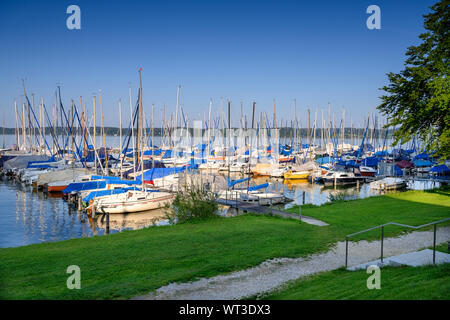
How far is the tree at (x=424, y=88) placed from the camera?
22.0 m

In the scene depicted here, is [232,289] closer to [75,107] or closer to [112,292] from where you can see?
[112,292]

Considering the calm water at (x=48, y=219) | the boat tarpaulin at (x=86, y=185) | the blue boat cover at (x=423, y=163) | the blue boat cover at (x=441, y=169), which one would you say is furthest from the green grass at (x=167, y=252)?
the blue boat cover at (x=423, y=163)

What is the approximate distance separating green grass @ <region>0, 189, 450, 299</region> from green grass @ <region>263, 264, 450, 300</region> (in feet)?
8.29

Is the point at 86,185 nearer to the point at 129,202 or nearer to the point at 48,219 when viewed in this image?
the point at 48,219

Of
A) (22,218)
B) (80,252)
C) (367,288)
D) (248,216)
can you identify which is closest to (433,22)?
(248,216)

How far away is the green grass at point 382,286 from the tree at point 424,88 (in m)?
13.4

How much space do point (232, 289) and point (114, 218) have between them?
22.1 metres

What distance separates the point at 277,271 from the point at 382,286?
3363 mm

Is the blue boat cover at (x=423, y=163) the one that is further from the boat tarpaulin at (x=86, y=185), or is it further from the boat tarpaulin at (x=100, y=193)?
the boat tarpaulin at (x=86, y=185)

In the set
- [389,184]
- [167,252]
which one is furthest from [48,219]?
[389,184]

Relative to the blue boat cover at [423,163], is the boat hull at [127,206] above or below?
below

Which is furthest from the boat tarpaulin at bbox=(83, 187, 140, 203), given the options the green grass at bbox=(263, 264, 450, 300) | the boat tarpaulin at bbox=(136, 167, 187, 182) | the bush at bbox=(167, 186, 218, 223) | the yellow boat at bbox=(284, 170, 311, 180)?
the yellow boat at bbox=(284, 170, 311, 180)

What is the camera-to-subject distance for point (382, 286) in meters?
8.58

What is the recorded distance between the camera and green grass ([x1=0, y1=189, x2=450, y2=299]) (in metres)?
10.1
